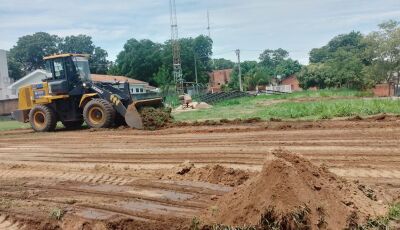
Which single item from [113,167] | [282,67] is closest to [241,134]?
[113,167]

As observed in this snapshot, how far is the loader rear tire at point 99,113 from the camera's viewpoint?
1830 cm

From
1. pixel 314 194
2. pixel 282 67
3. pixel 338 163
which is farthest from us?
pixel 282 67

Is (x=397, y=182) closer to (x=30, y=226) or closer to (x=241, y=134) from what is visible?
(x=30, y=226)

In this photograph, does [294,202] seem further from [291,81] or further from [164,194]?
[291,81]

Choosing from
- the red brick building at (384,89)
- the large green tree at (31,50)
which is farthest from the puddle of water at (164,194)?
the large green tree at (31,50)

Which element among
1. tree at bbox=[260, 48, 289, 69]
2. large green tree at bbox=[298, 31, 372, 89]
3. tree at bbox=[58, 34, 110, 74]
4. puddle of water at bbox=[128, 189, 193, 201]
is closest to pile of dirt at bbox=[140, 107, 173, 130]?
puddle of water at bbox=[128, 189, 193, 201]

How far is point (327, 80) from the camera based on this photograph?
73.0 meters

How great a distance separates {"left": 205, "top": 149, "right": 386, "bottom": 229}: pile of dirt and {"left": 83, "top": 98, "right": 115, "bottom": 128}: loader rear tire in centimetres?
1282

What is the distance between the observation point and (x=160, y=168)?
9.63m

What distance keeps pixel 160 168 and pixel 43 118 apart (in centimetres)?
1270

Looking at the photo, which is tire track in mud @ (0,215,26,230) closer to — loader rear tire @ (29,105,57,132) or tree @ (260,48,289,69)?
loader rear tire @ (29,105,57,132)

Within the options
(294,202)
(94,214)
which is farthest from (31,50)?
(294,202)

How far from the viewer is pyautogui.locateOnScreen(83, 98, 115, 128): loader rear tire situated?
720 inches

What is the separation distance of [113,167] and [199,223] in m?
4.60
